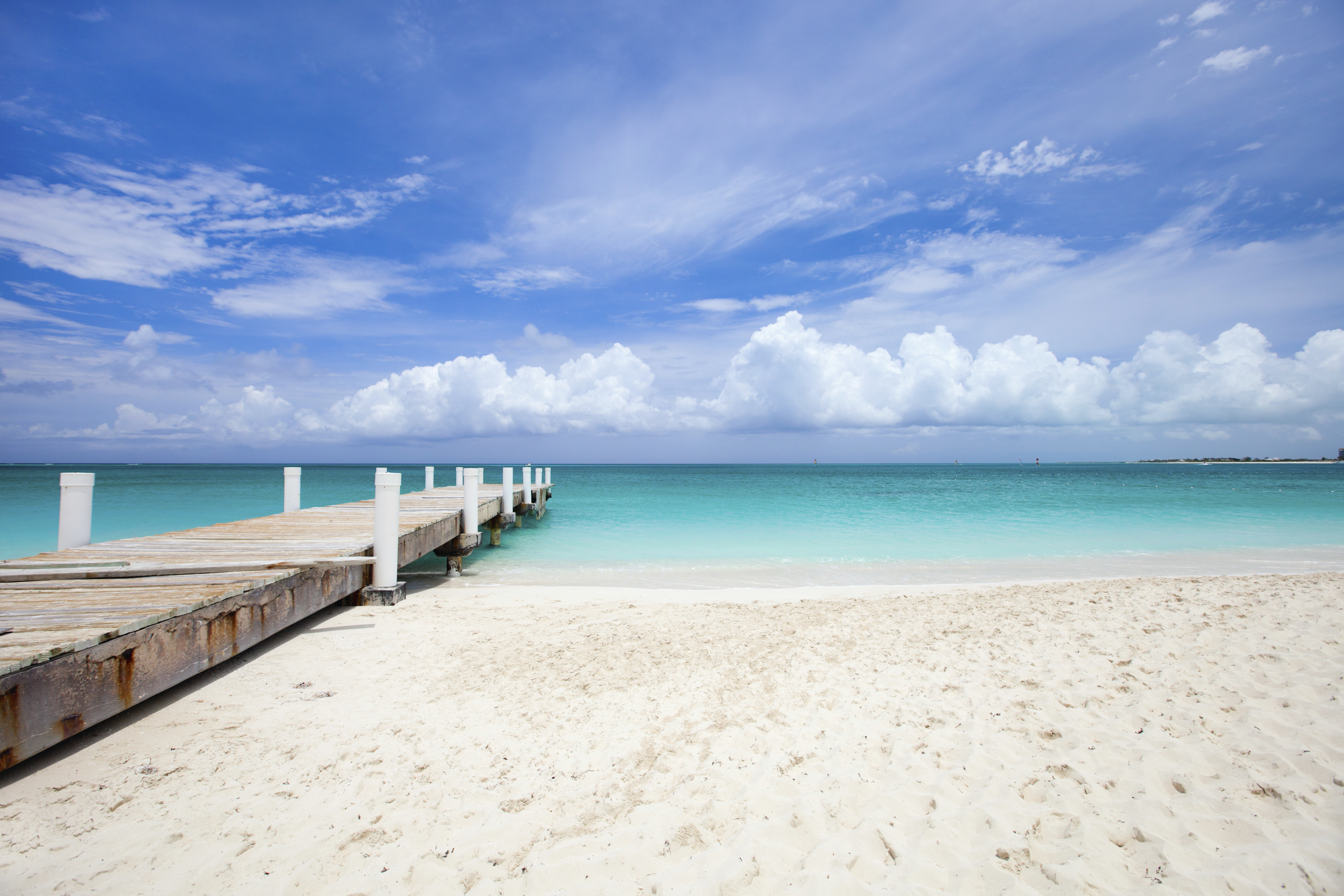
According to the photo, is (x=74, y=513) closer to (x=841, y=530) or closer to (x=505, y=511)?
(x=505, y=511)

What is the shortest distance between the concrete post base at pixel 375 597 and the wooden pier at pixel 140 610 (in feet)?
0.16

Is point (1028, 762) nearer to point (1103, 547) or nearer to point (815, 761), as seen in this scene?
point (815, 761)

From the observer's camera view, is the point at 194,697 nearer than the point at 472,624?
Yes

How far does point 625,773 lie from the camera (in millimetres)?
3436

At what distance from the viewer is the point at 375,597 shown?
7.18 metres

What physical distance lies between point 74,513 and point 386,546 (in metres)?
3.32

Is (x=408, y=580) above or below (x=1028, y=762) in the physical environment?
below

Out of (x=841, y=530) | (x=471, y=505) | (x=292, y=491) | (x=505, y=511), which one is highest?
(x=292, y=491)

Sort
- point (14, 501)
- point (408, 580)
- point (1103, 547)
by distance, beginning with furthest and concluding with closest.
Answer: point (14, 501)
point (1103, 547)
point (408, 580)

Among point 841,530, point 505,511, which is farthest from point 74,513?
point 841,530

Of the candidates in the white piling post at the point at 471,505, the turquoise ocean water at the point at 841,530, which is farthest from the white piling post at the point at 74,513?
the turquoise ocean water at the point at 841,530

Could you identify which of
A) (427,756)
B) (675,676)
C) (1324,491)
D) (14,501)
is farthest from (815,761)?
(1324,491)

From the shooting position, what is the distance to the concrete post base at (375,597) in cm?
718

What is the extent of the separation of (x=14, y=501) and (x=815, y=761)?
39273 millimetres
